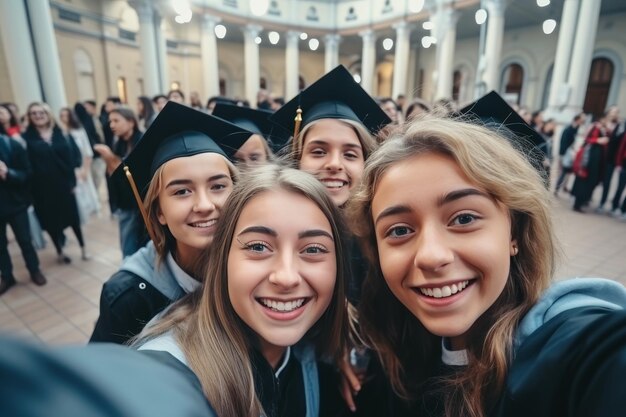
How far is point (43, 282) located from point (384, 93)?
2745 centimetres

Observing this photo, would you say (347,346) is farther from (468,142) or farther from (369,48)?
(369,48)

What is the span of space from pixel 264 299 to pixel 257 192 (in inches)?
15.8

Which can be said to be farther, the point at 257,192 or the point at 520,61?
the point at 520,61

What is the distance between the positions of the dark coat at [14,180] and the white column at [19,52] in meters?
4.73

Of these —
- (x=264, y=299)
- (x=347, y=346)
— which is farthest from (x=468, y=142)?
(x=347, y=346)

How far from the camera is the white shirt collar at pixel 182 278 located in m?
1.68

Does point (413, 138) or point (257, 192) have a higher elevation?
point (413, 138)

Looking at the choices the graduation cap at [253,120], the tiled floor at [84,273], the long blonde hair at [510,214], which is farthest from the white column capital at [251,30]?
the long blonde hair at [510,214]

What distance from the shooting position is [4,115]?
4609mm

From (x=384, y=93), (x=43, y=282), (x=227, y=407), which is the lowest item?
(x=43, y=282)

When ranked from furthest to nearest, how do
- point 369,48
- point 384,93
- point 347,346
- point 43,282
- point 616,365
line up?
point 384,93
point 369,48
point 43,282
point 347,346
point 616,365

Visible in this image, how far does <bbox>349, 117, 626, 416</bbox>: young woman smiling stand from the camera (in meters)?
0.87

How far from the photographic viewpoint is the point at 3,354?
240 mm

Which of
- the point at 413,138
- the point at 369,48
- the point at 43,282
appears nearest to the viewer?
the point at 413,138
